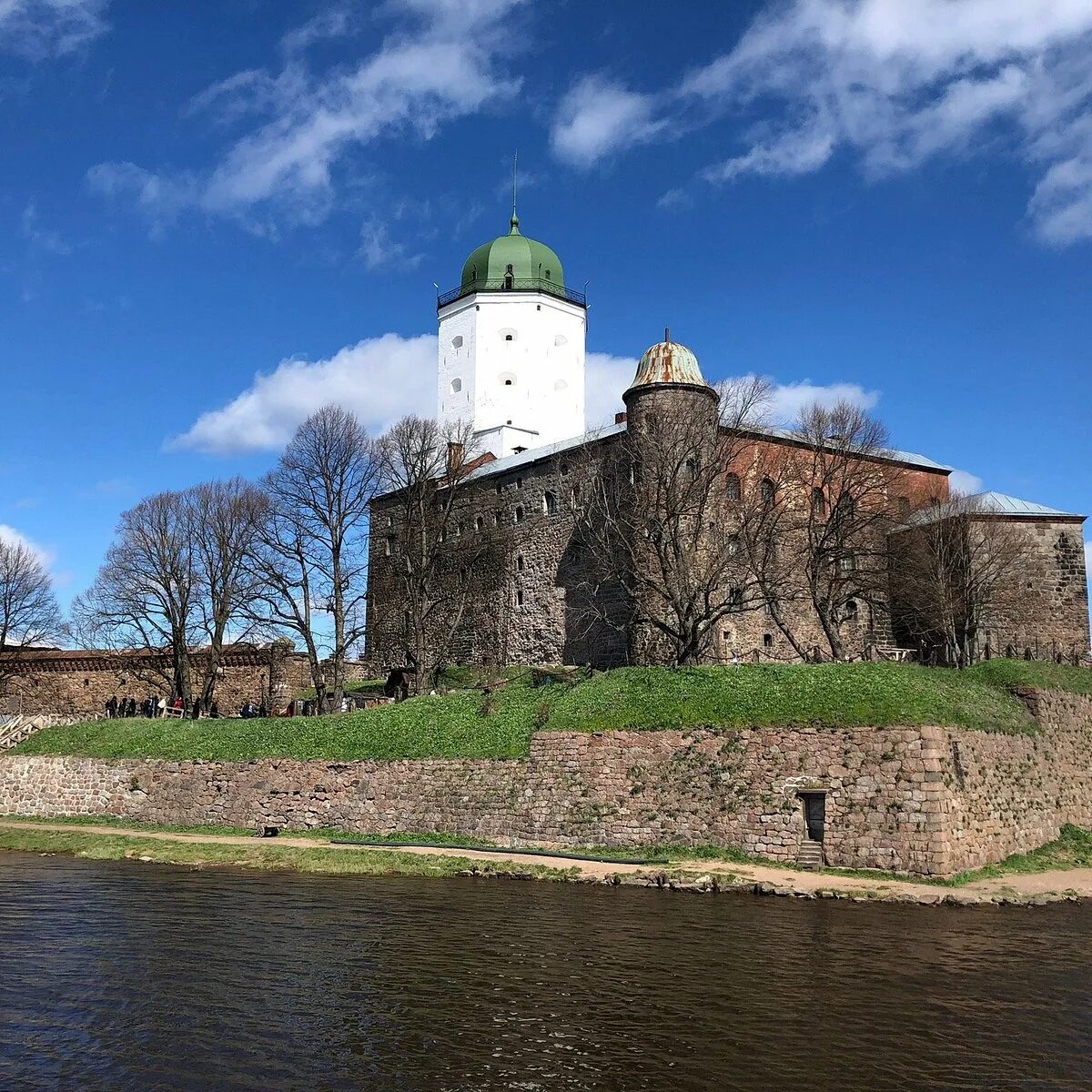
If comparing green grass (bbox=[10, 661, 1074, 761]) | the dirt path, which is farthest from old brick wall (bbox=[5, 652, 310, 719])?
the dirt path

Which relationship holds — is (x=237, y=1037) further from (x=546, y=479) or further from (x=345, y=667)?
(x=345, y=667)

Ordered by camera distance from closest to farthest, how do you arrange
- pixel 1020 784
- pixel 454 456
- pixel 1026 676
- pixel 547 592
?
pixel 1020 784 < pixel 1026 676 < pixel 547 592 < pixel 454 456

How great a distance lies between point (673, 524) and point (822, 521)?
25.0 ft

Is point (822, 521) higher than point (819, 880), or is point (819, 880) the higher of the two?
point (822, 521)

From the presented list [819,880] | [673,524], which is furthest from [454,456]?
[819,880]

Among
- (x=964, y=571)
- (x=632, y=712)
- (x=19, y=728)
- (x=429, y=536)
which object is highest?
(x=429, y=536)

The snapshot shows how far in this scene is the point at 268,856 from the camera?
23172 millimetres

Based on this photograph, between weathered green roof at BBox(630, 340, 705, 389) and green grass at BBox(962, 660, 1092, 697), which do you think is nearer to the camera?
green grass at BBox(962, 660, 1092, 697)

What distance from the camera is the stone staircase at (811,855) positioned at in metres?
20.4

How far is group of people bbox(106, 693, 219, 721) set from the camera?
3994cm

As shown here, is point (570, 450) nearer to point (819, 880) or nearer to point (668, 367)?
point (668, 367)

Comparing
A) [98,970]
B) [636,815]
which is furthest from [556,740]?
[98,970]

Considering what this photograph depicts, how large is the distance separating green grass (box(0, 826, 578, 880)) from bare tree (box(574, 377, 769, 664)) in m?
9.10

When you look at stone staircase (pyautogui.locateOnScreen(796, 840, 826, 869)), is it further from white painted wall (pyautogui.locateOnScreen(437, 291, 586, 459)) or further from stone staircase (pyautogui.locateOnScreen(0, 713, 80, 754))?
white painted wall (pyautogui.locateOnScreen(437, 291, 586, 459))
